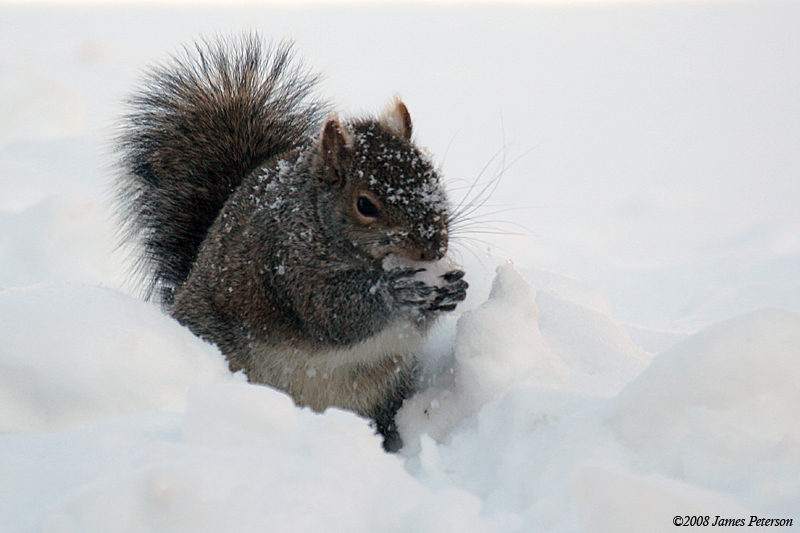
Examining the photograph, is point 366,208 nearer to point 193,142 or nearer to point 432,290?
point 432,290

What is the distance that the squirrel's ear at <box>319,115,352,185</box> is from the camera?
1946 millimetres

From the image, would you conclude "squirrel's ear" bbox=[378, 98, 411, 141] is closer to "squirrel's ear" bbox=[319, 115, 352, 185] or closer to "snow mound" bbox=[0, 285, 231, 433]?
"squirrel's ear" bbox=[319, 115, 352, 185]

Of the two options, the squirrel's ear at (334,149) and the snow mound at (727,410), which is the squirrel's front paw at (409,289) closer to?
the squirrel's ear at (334,149)

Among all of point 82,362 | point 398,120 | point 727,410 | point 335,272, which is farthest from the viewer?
point 398,120

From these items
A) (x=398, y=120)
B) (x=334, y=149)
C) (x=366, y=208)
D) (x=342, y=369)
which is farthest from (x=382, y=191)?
(x=342, y=369)

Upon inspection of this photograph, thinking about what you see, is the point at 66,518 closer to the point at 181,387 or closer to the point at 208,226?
the point at 181,387

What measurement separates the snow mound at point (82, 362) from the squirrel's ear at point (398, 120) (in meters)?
0.96

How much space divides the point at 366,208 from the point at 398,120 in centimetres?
43

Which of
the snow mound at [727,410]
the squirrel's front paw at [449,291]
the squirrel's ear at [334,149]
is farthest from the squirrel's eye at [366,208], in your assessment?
the snow mound at [727,410]

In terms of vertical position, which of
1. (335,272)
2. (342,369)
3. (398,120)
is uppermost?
(398,120)

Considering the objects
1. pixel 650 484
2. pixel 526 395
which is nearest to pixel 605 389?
pixel 526 395

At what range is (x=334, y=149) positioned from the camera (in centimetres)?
195

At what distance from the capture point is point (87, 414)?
124 cm

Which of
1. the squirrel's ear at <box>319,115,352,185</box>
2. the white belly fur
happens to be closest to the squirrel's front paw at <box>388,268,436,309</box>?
the white belly fur
